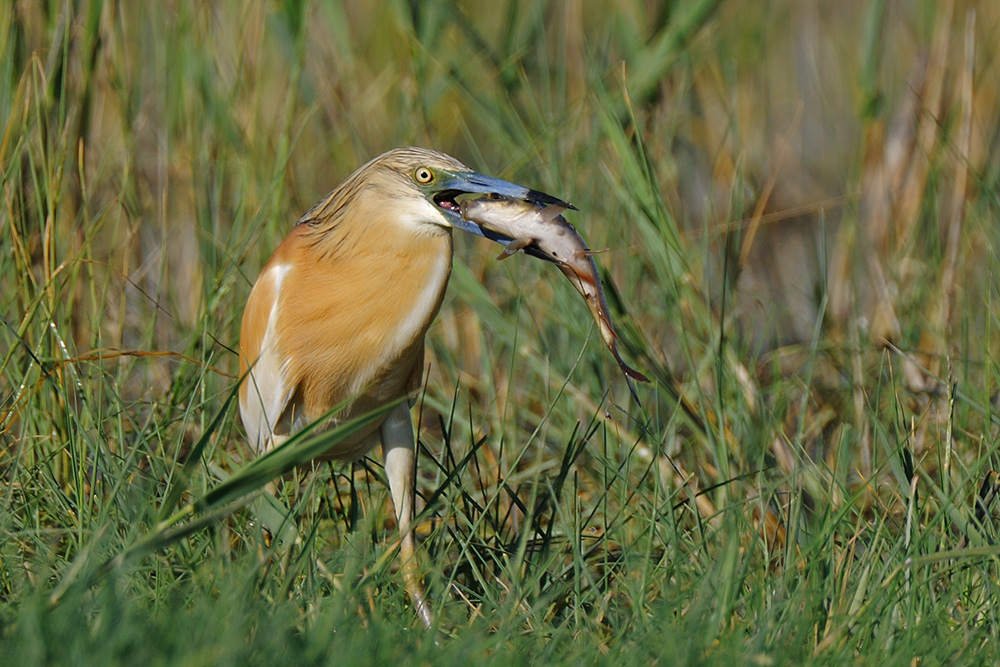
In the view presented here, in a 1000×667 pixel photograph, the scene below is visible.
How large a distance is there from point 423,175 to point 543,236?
0.32 meters

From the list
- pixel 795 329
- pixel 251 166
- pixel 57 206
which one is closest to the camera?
pixel 57 206

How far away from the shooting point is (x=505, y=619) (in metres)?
2.15

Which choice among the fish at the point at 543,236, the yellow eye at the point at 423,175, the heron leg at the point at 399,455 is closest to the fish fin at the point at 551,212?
the fish at the point at 543,236

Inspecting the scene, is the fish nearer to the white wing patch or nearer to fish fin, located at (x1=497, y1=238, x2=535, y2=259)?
fish fin, located at (x1=497, y1=238, x2=535, y2=259)

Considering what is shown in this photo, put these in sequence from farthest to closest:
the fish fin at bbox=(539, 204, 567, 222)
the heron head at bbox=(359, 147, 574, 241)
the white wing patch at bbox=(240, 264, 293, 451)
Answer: the white wing patch at bbox=(240, 264, 293, 451) < the heron head at bbox=(359, 147, 574, 241) < the fish fin at bbox=(539, 204, 567, 222)

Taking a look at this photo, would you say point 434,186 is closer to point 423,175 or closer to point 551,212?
point 423,175

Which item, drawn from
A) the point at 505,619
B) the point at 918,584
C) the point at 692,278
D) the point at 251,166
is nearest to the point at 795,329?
the point at 692,278

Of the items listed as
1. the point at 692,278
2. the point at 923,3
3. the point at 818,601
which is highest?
the point at 923,3

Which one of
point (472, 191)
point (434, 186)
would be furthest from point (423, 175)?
point (472, 191)

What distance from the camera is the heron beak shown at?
2.52 meters

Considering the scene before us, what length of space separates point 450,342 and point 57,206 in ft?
4.69

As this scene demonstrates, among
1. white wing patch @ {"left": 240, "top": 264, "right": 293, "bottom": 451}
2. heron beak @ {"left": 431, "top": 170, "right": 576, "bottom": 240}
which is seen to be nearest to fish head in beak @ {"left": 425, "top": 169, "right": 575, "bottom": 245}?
heron beak @ {"left": 431, "top": 170, "right": 576, "bottom": 240}

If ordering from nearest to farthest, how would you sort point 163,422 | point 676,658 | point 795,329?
point 676,658 → point 163,422 → point 795,329

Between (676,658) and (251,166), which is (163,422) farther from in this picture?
(676,658)
